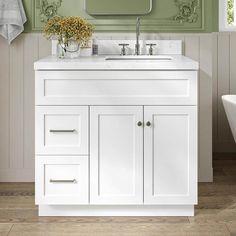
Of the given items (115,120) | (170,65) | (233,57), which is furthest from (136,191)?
(233,57)

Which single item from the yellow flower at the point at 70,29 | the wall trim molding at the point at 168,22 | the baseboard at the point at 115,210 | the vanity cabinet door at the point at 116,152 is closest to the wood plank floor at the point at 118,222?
the baseboard at the point at 115,210

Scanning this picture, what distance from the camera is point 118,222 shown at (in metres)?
3.10

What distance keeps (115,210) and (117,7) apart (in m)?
1.36

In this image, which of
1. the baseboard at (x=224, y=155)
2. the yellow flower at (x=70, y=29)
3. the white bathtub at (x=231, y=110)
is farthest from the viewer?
the baseboard at (x=224, y=155)

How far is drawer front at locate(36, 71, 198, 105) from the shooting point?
3.10m

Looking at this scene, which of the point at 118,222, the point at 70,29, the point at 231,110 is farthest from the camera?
the point at 231,110

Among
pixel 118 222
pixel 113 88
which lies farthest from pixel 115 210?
pixel 113 88

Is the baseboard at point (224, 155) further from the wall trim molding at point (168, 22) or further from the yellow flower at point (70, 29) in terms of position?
the yellow flower at point (70, 29)

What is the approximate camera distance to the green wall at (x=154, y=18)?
12.8 ft

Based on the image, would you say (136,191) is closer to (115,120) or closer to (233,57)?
(115,120)

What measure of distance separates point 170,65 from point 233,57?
190cm

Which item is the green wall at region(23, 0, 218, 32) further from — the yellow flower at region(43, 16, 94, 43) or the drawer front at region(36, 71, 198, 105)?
the drawer front at region(36, 71, 198, 105)

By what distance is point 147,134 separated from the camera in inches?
123

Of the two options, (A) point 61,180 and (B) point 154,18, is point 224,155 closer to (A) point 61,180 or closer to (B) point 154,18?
(B) point 154,18
